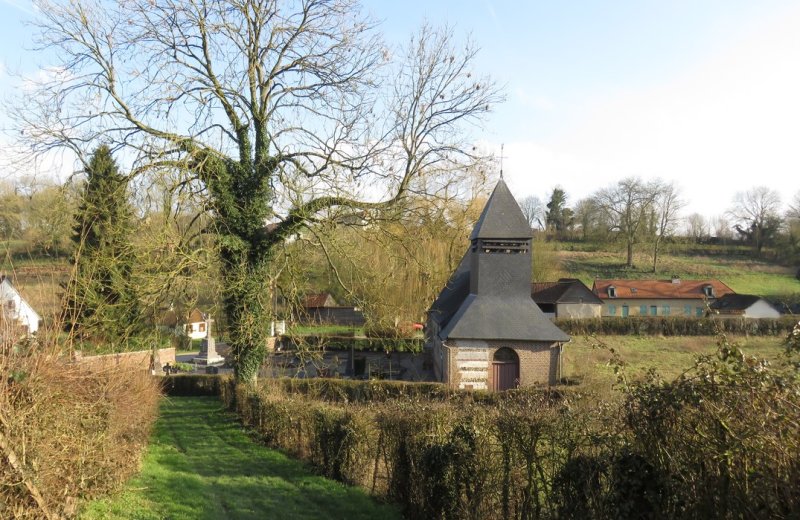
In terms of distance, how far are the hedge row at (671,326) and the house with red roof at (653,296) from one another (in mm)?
9670

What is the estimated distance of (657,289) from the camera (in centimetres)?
5028

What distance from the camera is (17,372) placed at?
5461 millimetres

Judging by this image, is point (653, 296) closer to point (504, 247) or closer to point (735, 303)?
point (735, 303)

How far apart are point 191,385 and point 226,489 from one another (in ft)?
50.2

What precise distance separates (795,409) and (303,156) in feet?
44.0

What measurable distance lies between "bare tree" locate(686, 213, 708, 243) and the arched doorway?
64.9 m

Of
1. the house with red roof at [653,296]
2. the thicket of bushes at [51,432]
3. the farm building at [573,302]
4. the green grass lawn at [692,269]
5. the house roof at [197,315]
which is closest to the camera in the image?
the thicket of bushes at [51,432]

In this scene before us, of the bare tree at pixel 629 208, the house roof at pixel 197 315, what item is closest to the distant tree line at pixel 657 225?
the bare tree at pixel 629 208

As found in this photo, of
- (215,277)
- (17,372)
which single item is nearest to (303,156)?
(215,277)

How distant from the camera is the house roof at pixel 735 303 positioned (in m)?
43.4

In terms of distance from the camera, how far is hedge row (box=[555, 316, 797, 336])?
35938mm

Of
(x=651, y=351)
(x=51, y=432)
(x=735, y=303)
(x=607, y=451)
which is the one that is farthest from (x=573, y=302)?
(x=51, y=432)

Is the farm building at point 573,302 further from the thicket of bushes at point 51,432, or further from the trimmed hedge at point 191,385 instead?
the thicket of bushes at point 51,432

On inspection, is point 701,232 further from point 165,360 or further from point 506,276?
point 165,360
